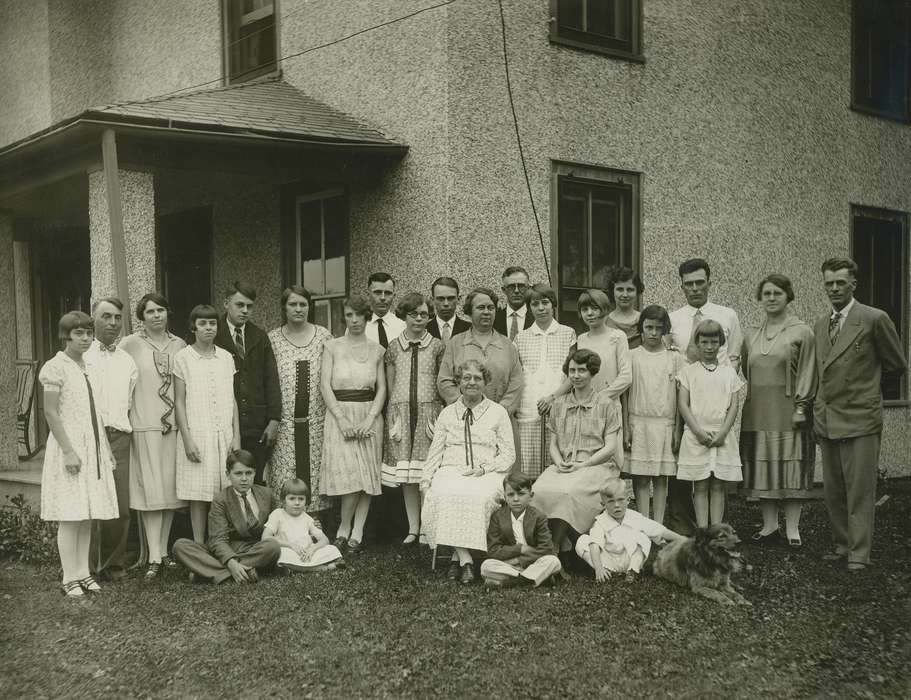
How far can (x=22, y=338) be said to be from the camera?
37.9 feet

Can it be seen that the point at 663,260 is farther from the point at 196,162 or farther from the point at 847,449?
the point at 196,162

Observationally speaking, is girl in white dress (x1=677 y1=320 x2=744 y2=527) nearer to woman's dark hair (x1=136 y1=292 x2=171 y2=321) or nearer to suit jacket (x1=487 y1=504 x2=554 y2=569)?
suit jacket (x1=487 y1=504 x2=554 y2=569)

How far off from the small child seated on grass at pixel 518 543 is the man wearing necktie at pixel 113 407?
7.63ft

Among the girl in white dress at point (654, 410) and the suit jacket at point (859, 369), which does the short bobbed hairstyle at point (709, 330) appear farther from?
the suit jacket at point (859, 369)

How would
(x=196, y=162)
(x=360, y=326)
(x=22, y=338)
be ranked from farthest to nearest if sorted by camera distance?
(x=22, y=338)
(x=196, y=162)
(x=360, y=326)

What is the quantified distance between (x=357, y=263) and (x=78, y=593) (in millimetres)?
3788

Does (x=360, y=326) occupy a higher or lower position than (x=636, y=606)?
higher

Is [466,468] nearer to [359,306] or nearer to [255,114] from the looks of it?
[359,306]

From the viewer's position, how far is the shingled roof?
22.6 feet

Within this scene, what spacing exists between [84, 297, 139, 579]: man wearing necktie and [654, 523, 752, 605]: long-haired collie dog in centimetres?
344

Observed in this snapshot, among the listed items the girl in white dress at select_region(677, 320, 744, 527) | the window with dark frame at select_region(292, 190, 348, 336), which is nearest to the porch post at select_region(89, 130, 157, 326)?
the window with dark frame at select_region(292, 190, 348, 336)

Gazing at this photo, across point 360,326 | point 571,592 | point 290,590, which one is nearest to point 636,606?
point 571,592

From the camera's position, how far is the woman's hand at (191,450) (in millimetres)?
6113

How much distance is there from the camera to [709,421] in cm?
654
